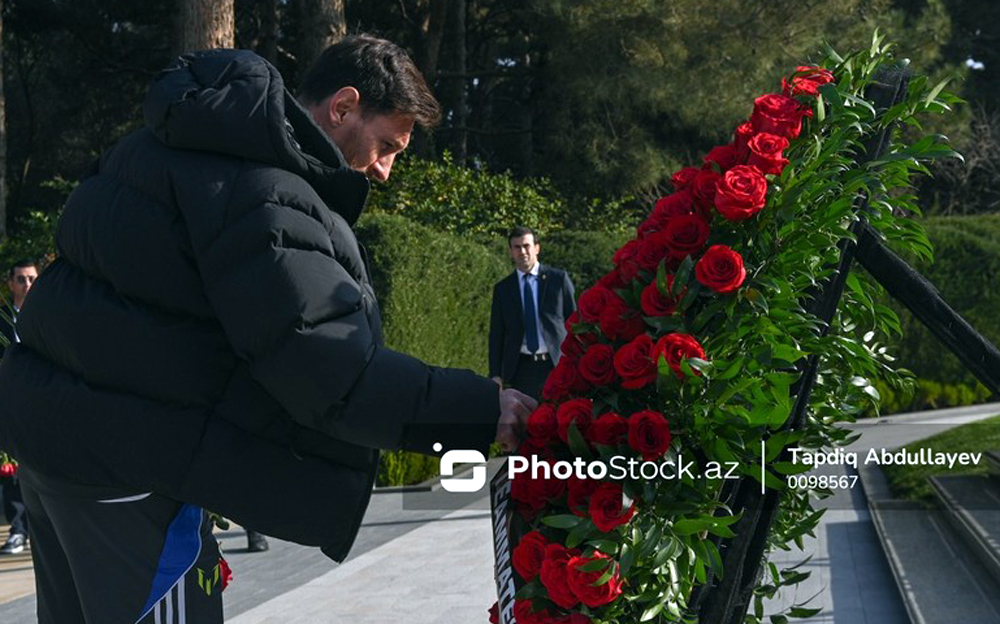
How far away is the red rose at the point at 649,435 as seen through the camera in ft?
8.25

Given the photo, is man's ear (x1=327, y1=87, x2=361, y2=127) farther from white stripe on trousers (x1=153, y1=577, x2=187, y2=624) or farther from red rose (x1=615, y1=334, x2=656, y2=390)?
white stripe on trousers (x1=153, y1=577, x2=187, y2=624)

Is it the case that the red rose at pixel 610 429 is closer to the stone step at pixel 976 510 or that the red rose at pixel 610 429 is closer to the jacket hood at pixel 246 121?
the jacket hood at pixel 246 121

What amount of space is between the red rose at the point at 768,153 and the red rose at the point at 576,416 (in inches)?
22.5

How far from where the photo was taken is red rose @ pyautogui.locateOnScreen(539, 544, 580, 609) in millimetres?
2527

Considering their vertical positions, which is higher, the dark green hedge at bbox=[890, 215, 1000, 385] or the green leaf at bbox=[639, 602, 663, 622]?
the green leaf at bbox=[639, 602, 663, 622]

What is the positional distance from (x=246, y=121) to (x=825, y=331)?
3.96 ft

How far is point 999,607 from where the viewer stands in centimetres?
610

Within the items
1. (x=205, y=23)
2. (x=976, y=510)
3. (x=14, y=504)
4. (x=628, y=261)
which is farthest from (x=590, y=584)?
(x=205, y=23)

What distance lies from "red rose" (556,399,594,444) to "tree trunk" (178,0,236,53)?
1083cm

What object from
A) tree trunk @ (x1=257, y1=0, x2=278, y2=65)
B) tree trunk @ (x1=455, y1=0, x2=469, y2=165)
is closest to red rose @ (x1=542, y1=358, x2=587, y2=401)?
tree trunk @ (x1=257, y1=0, x2=278, y2=65)

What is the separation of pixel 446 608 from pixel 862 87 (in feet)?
14.4

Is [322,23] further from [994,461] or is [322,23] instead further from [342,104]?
[342,104]

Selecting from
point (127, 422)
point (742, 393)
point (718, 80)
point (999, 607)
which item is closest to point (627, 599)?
point (742, 393)

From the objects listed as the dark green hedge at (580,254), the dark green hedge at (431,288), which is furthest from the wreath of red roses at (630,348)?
the dark green hedge at (580,254)
